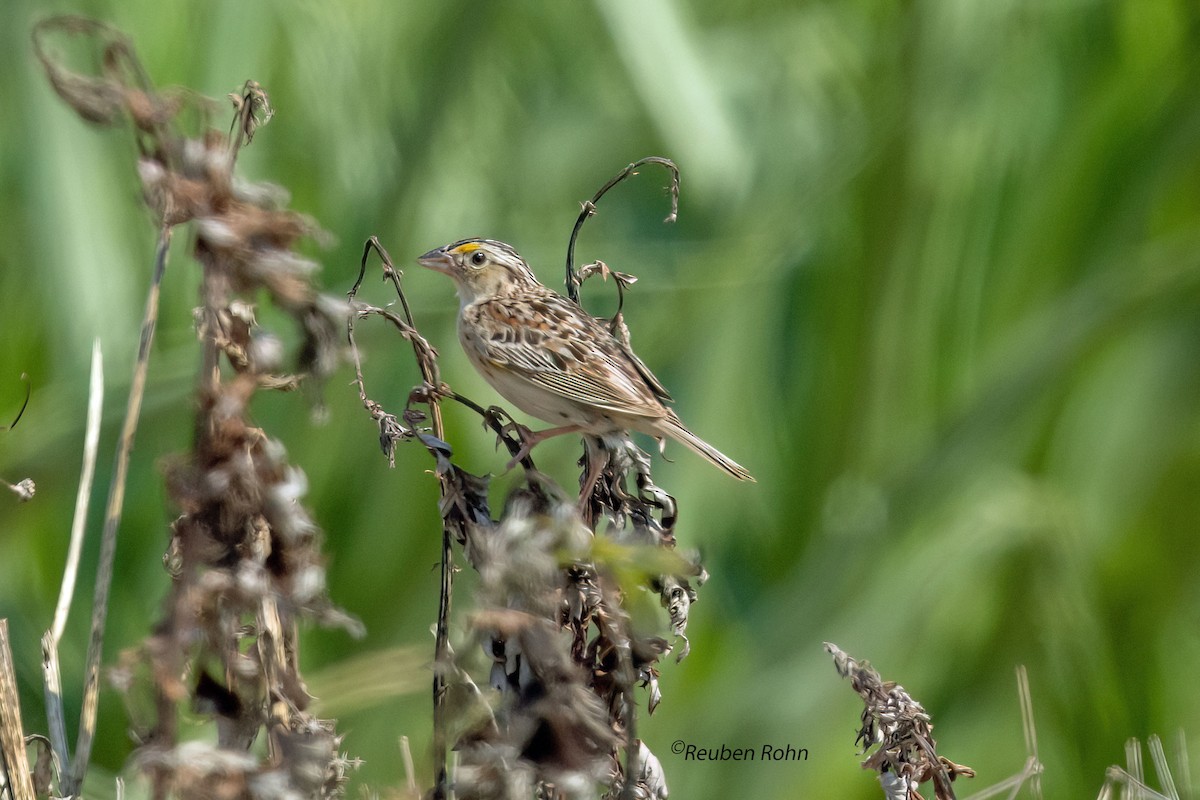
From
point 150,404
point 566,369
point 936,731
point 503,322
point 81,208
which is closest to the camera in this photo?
point 566,369

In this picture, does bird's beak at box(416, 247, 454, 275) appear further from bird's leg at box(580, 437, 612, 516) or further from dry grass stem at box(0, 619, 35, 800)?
dry grass stem at box(0, 619, 35, 800)

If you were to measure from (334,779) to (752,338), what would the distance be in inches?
75.8

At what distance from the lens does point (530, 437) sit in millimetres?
1295

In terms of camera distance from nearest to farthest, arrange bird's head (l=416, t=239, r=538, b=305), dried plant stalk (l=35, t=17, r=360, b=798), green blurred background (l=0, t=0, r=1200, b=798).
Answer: dried plant stalk (l=35, t=17, r=360, b=798) < bird's head (l=416, t=239, r=538, b=305) < green blurred background (l=0, t=0, r=1200, b=798)

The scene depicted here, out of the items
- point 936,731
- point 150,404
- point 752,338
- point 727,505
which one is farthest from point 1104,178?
point 150,404

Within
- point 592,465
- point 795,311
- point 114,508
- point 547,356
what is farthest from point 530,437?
point 795,311

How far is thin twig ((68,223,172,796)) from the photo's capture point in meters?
0.72

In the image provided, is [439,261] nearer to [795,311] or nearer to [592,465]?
[592,465]

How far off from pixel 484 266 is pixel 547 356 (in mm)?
283

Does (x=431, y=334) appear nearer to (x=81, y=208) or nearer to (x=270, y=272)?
(x=81, y=208)

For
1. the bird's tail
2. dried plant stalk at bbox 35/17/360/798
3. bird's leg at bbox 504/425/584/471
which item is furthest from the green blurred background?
dried plant stalk at bbox 35/17/360/798

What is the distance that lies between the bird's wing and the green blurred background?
56 centimetres

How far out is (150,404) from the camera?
2.10m

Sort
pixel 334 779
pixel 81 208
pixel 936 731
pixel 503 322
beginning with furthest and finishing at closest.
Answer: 1. pixel 936 731
2. pixel 81 208
3. pixel 503 322
4. pixel 334 779
